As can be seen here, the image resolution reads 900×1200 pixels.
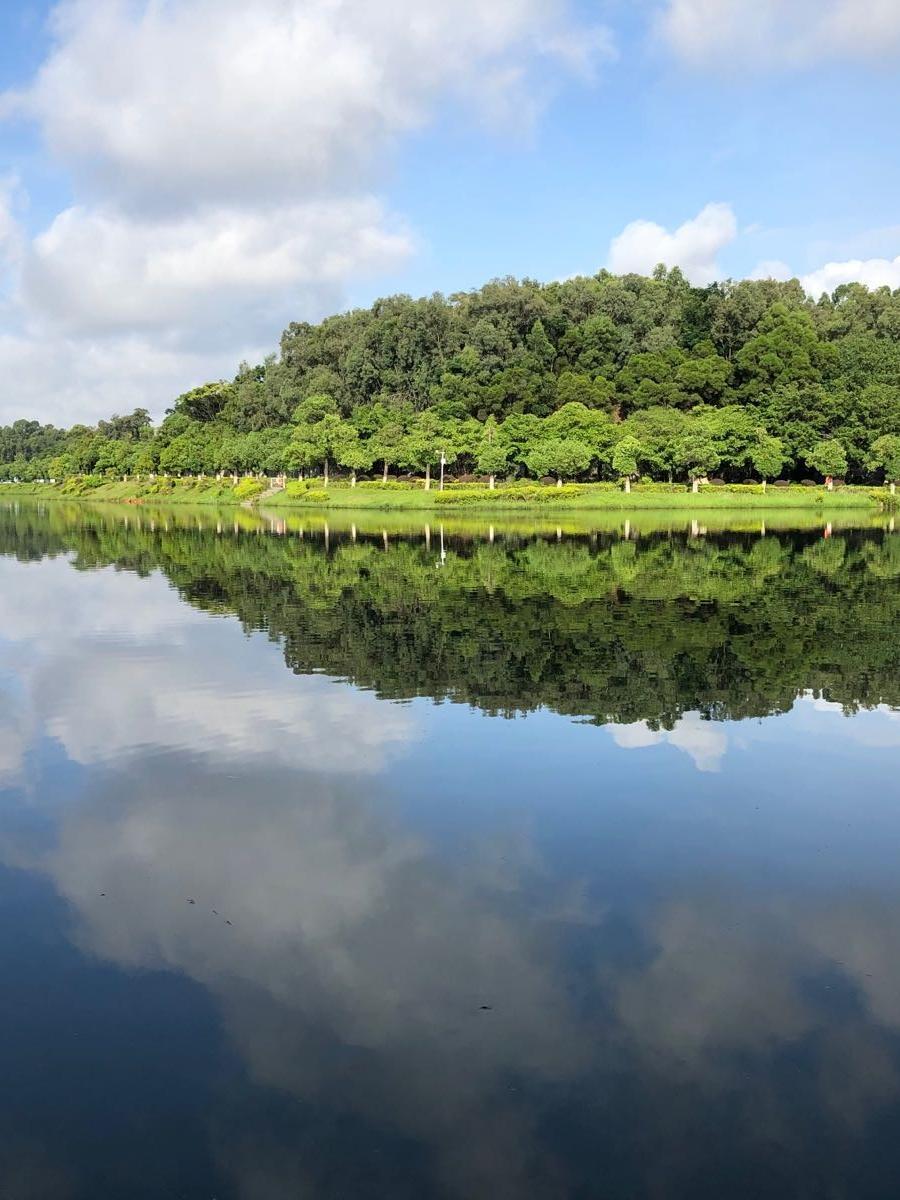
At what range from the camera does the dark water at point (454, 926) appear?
534 centimetres

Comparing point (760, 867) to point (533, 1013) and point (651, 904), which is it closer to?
point (651, 904)

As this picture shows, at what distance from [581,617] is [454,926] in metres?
15.1

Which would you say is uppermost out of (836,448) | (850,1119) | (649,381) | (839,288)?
(839,288)

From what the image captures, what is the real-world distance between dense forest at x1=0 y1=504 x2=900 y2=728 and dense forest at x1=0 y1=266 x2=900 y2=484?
36477 millimetres

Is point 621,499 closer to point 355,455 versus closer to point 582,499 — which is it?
point 582,499

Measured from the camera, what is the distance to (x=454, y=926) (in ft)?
25.1

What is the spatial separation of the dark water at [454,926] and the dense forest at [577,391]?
205ft

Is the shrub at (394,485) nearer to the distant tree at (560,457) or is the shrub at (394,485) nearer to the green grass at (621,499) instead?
the green grass at (621,499)

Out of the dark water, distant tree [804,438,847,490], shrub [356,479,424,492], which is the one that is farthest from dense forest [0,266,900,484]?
the dark water

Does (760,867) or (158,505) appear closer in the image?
(760,867)

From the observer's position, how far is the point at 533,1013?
255 inches

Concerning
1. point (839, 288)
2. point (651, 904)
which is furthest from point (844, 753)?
point (839, 288)

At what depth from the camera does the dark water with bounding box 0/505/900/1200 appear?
5.34 meters

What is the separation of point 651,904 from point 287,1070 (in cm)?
351
